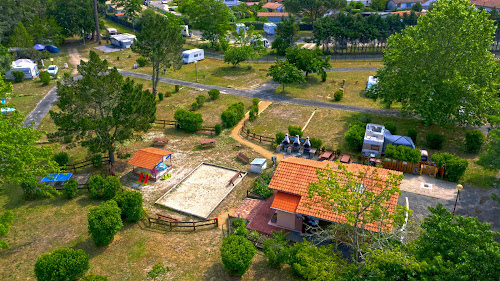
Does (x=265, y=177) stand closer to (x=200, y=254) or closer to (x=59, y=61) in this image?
(x=200, y=254)

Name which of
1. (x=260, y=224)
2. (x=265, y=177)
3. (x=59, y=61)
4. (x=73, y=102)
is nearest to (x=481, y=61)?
(x=265, y=177)

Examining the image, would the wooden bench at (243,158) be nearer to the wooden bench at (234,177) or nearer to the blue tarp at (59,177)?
the wooden bench at (234,177)

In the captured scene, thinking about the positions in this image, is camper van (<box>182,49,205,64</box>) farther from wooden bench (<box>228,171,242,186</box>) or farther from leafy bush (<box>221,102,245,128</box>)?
wooden bench (<box>228,171,242,186</box>)

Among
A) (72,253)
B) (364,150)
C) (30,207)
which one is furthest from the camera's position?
(364,150)

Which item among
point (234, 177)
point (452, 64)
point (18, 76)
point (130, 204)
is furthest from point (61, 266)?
point (18, 76)

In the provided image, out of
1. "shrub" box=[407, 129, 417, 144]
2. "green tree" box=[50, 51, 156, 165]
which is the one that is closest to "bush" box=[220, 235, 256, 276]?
"green tree" box=[50, 51, 156, 165]

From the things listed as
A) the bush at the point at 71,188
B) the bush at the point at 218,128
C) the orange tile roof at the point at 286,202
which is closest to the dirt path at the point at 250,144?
the bush at the point at 218,128
